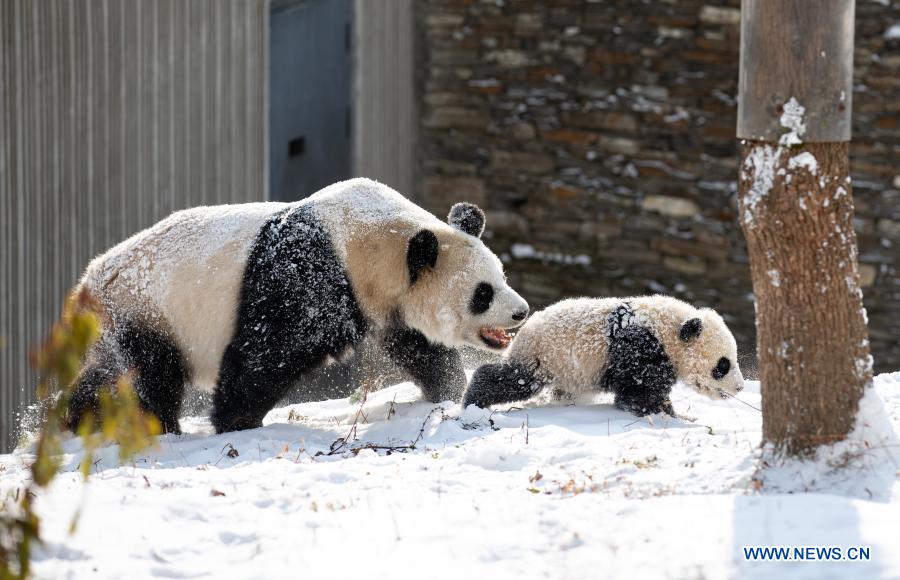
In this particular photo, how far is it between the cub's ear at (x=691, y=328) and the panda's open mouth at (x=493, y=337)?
2.56 ft

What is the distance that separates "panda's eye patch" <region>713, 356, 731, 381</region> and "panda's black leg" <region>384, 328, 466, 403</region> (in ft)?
3.76

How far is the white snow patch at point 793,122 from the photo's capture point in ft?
11.6

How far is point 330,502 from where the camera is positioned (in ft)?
11.5

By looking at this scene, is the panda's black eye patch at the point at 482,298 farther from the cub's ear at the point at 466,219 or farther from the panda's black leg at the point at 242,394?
the panda's black leg at the point at 242,394

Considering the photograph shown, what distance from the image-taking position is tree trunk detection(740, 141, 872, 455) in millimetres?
3564

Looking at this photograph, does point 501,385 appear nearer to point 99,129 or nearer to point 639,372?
point 639,372

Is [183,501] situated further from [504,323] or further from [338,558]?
[504,323]

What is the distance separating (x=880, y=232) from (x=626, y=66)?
216 cm

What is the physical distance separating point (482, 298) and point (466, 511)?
5.61ft

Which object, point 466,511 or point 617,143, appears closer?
point 466,511

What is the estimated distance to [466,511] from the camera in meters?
3.40

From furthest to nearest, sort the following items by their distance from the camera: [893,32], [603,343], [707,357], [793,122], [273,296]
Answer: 1. [893,32]
2. [707,357]
3. [603,343]
4. [273,296]
5. [793,122]

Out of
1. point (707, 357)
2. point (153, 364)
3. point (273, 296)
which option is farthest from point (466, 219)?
point (153, 364)

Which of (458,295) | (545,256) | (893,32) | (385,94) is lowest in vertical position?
(545,256)
